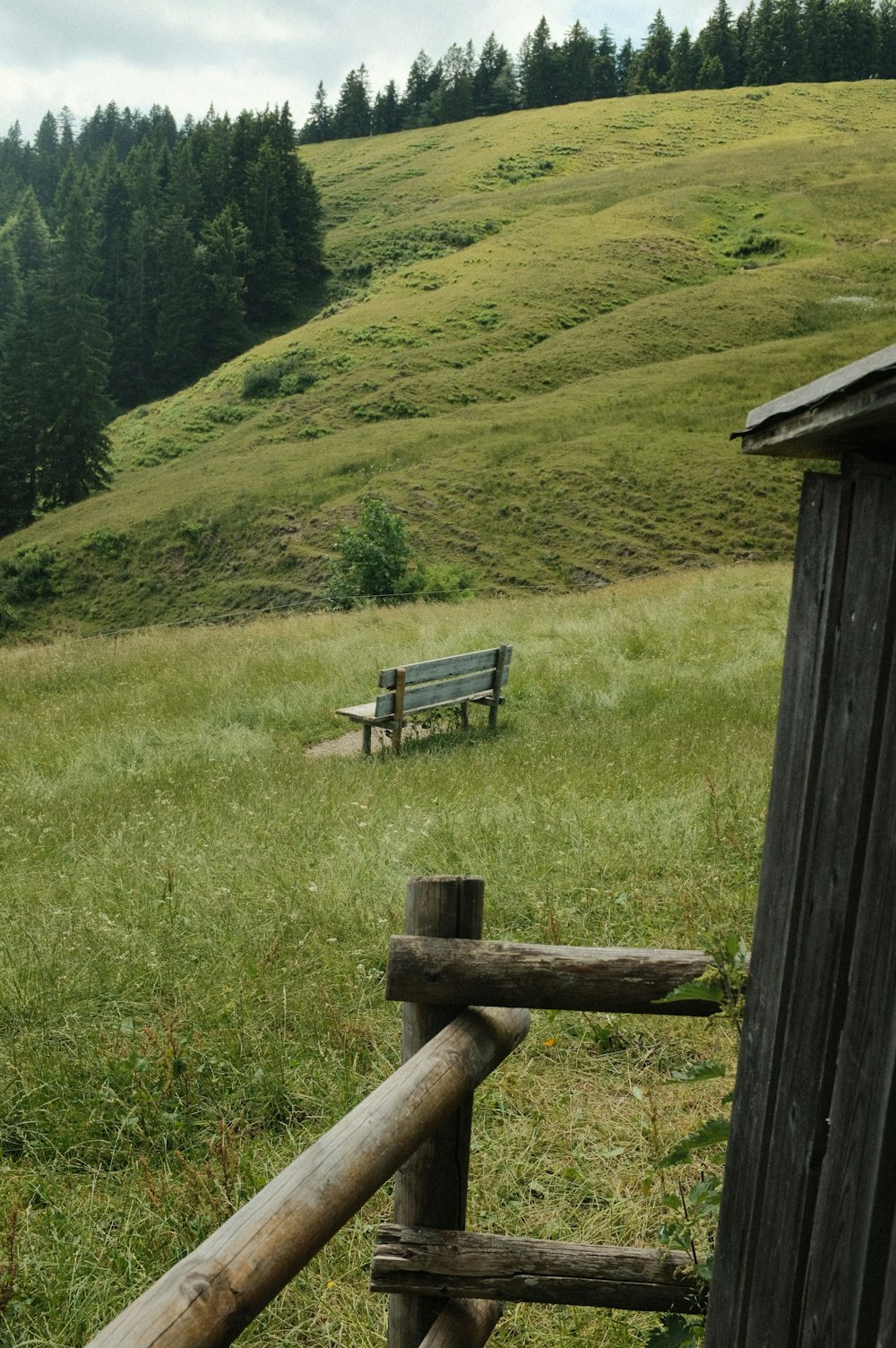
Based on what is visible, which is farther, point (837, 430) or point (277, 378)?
point (277, 378)

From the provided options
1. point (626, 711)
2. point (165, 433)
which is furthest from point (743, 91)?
point (626, 711)

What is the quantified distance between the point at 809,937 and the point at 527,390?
4832cm

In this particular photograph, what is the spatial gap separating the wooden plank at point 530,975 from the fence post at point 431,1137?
0.24 ft

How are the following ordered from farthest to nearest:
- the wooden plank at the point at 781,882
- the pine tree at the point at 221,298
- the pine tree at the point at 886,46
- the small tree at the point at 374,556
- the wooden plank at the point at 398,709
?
the pine tree at the point at 886,46, the pine tree at the point at 221,298, the small tree at the point at 374,556, the wooden plank at the point at 398,709, the wooden plank at the point at 781,882

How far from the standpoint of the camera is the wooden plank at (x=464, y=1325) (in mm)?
2412

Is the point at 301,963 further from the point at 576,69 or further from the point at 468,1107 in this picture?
the point at 576,69

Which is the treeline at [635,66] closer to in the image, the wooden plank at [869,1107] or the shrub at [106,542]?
the shrub at [106,542]

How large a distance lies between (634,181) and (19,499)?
1997 inches

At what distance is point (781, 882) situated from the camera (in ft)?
5.67

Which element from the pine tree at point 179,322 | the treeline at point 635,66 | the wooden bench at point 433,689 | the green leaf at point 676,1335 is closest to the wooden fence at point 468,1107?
the green leaf at point 676,1335

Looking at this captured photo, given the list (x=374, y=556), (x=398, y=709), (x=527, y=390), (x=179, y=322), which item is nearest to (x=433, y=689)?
(x=398, y=709)

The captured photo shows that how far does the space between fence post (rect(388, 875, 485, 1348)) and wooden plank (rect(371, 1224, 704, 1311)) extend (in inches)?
2.2

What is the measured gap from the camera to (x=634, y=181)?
244 feet

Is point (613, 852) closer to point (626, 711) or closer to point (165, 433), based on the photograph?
point (626, 711)
